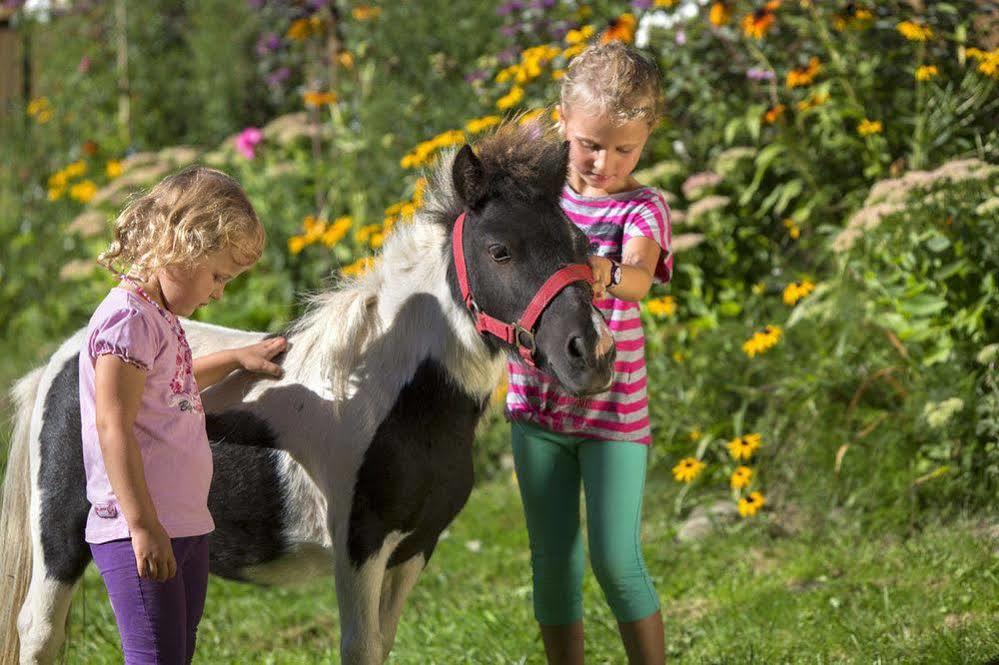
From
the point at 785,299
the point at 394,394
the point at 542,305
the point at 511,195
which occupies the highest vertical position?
the point at 511,195

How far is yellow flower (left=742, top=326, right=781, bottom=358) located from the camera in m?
4.29

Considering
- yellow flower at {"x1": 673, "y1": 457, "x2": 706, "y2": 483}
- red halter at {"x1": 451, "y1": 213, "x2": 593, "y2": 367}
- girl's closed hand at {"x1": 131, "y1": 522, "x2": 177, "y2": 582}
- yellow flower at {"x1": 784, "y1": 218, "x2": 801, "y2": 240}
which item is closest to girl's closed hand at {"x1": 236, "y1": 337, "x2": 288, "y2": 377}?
red halter at {"x1": 451, "y1": 213, "x2": 593, "y2": 367}

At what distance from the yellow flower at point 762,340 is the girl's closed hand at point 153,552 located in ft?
9.09

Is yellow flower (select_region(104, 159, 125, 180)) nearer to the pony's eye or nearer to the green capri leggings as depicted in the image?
the green capri leggings

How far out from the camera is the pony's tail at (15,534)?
278cm

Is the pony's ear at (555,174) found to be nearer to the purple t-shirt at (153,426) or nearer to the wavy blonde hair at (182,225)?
the wavy blonde hair at (182,225)

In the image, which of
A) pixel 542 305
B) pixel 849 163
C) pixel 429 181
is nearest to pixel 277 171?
pixel 849 163

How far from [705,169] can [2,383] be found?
4500 mm

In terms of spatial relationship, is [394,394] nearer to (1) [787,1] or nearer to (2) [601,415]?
(2) [601,415]

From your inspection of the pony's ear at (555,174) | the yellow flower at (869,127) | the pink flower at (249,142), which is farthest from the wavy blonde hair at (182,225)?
the pink flower at (249,142)

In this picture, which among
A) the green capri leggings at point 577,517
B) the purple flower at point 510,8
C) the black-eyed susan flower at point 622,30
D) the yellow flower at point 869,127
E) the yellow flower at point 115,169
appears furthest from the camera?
the yellow flower at point 115,169

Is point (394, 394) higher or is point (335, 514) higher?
point (394, 394)

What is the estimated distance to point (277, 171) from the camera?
21.4ft

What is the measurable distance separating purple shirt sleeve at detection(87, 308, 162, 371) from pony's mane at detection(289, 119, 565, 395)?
53cm
